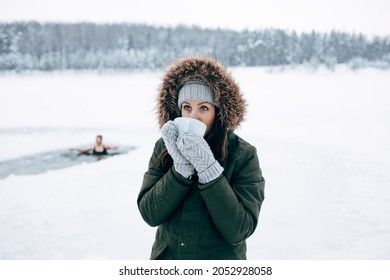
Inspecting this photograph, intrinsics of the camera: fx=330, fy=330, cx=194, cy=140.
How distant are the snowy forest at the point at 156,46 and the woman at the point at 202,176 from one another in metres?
4.11

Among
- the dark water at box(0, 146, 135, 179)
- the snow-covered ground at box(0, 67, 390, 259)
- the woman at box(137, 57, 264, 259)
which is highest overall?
the woman at box(137, 57, 264, 259)

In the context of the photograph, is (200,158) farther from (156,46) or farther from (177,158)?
(156,46)

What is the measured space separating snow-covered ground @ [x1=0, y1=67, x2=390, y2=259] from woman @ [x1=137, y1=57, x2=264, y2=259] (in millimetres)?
156

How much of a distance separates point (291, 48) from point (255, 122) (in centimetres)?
256

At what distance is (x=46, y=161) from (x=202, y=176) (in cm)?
588

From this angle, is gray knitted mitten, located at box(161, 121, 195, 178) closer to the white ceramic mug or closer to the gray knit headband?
the white ceramic mug

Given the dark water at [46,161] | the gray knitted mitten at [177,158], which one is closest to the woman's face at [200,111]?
the gray knitted mitten at [177,158]

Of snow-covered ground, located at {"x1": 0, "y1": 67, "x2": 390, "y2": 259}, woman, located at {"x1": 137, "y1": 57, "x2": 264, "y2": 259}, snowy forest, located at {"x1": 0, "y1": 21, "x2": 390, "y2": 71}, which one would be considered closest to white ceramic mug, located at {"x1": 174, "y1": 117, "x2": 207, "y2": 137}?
woman, located at {"x1": 137, "y1": 57, "x2": 264, "y2": 259}

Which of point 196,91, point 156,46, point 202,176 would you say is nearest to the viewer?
point 202,176

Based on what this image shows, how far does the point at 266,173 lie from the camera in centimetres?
510

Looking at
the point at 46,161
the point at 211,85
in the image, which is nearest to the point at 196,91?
the point at 211,85

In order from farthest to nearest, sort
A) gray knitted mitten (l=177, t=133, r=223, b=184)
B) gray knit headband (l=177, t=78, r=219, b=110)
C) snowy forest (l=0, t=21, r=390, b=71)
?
1. snowy forest (l=0, t=21, r=390, b=71)
2. gray knit headband (l=177, t=78, r=219, b=110)
3. gray knitted mitten (l=177, t=133, r=223, b=184)

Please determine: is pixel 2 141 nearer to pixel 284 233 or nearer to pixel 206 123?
pixel 284 233

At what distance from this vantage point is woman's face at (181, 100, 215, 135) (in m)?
1.21
